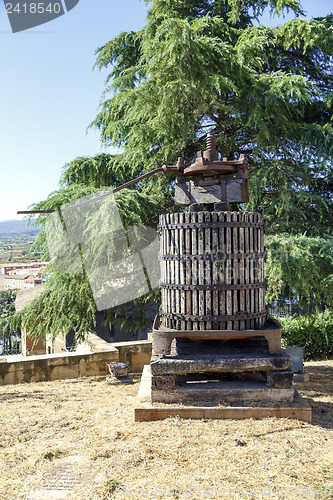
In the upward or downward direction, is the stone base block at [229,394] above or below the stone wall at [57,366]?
above

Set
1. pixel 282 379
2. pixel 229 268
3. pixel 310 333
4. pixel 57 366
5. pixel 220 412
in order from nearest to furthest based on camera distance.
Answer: pixel 220 412
pixel 282 379
pixel 229 268
pixel 57 366
pixel 310 333

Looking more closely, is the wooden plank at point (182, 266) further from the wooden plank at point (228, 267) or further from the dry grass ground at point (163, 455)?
the dry grass ground at point (163, 455)

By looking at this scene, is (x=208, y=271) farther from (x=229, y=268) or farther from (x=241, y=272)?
(x=241, y=272)

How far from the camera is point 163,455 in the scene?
322 centimetres

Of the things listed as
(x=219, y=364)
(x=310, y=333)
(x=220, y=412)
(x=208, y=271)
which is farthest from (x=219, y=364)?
(x=310, y=333)

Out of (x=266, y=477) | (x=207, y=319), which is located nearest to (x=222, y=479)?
(x=266, y=477)

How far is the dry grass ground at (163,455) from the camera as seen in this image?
278 centimetres

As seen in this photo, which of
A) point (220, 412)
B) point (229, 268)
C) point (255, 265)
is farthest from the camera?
point (255, 265)

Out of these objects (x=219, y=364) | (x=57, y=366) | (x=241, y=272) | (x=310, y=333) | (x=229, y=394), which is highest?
(x=241, y=272)

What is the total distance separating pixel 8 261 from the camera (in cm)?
10406

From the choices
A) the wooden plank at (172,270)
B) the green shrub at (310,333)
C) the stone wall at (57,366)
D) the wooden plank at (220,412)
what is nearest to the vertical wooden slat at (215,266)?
the wooden plank at (172,270)

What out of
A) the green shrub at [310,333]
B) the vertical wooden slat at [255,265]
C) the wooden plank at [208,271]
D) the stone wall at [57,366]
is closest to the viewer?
the wooden plank at [208,271]

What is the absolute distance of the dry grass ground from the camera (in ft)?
9.12

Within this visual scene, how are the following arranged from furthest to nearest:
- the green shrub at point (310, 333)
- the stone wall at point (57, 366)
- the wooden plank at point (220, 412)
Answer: the green shrub at point (310, 333) < the stone wall at point (57, 366) < the wooden plank at point (220, 412)
